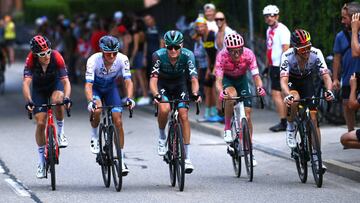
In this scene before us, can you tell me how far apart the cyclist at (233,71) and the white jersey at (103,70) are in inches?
46.8

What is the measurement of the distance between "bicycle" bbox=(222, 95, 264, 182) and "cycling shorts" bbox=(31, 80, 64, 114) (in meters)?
2.01

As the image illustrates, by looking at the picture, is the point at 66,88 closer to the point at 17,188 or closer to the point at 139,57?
the point at 17,188

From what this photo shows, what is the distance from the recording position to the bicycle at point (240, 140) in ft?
43.7

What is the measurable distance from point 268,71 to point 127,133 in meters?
2.82

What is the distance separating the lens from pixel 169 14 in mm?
30422

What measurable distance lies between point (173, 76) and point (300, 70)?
59.0 inches

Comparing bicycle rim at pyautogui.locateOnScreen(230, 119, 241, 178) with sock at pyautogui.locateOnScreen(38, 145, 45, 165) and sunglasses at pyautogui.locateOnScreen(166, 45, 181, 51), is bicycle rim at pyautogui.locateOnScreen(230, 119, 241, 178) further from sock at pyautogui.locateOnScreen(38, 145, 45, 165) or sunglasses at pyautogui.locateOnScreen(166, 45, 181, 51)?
sock at pyautogui.locateOnScreen(38, 145, 45, 165)

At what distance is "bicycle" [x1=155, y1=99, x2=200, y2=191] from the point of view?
12.5 meters

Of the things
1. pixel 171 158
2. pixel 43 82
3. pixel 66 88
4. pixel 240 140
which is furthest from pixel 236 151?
pixel 43 82

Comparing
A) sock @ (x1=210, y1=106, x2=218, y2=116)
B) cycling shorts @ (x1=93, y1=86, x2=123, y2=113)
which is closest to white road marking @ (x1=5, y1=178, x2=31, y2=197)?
cycling shorts @ (x1=93, y1=86, x2=123, y2=113)

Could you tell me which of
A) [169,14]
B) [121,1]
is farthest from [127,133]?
[121,1]

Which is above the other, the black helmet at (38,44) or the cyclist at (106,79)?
the black helmet at (38,44)

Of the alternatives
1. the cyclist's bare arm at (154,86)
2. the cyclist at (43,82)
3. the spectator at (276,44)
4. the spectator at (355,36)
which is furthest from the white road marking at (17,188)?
the spectator at (276,44)

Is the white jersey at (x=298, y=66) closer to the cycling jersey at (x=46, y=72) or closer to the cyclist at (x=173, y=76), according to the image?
the cyclist at (x=173, y=76)
